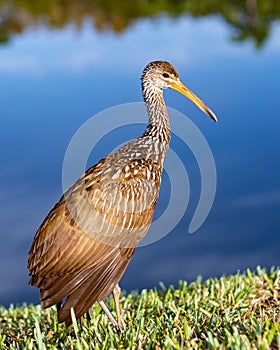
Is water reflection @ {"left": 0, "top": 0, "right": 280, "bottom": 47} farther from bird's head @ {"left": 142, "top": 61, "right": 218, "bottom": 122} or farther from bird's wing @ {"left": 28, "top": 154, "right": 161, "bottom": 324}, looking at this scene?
bird's wing @ {"left": 28, "top": 154, "right": 161, "bottom": 324}

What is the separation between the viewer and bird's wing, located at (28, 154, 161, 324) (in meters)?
4.70

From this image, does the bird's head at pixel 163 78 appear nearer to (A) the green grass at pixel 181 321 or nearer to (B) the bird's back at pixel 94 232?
(B) the bird's back at pixel 94 232

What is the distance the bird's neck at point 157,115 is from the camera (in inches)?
222

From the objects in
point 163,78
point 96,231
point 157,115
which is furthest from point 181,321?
point 163,78

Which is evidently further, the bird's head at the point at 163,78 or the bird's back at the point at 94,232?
the bird's head at the point at 163,78

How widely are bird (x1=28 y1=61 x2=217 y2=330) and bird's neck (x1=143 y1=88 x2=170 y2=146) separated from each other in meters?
0.22

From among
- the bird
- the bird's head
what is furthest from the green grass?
the bird's head

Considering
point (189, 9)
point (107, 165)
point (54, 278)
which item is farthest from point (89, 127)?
point (189, 9)

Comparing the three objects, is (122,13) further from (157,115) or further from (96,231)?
(96,231)

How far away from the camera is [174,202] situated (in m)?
5.82

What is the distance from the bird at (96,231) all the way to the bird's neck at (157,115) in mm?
225

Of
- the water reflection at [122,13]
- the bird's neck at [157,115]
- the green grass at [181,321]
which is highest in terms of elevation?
the water reflection at [122,13]

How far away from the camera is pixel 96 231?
4891mm

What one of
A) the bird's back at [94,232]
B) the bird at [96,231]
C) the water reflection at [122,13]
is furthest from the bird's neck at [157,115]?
the water reflection at [122,13]
